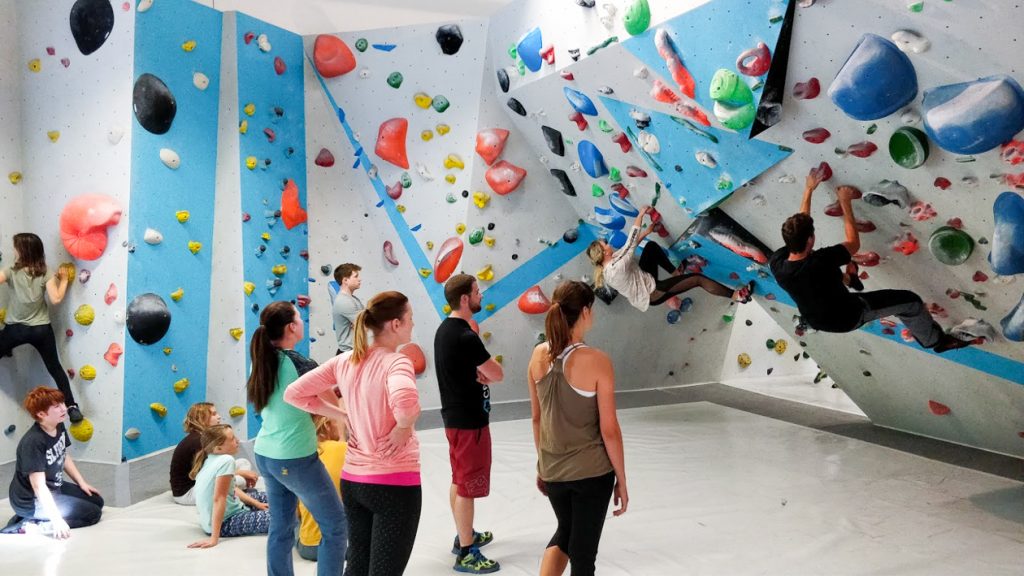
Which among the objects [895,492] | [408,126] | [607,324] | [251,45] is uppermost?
[251,45]

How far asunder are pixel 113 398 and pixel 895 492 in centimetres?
487

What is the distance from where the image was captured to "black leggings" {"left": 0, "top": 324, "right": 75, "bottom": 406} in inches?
226

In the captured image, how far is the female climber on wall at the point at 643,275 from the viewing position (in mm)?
6301

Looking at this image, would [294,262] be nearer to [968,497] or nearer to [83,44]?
[83,44]

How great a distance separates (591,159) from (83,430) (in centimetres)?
386

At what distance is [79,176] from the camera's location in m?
5.93

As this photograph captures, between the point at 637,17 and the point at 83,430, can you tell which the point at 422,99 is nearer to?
the point at 637,17

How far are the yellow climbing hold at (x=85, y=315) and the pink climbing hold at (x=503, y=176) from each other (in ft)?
9.89

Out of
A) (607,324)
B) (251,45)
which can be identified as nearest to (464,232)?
(607,324)

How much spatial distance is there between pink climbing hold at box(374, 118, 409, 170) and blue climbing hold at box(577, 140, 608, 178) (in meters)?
1.55

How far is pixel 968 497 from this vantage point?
4.93 meters

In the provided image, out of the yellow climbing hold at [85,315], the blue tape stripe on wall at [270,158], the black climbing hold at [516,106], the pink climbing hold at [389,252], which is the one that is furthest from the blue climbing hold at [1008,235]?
the yellow climbing hold at [85,315]

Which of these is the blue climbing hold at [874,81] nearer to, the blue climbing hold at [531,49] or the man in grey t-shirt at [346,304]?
the blue climbing hold at [531,49]

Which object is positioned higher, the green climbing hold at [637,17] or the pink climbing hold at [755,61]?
the green climbing hold at [637,17]
